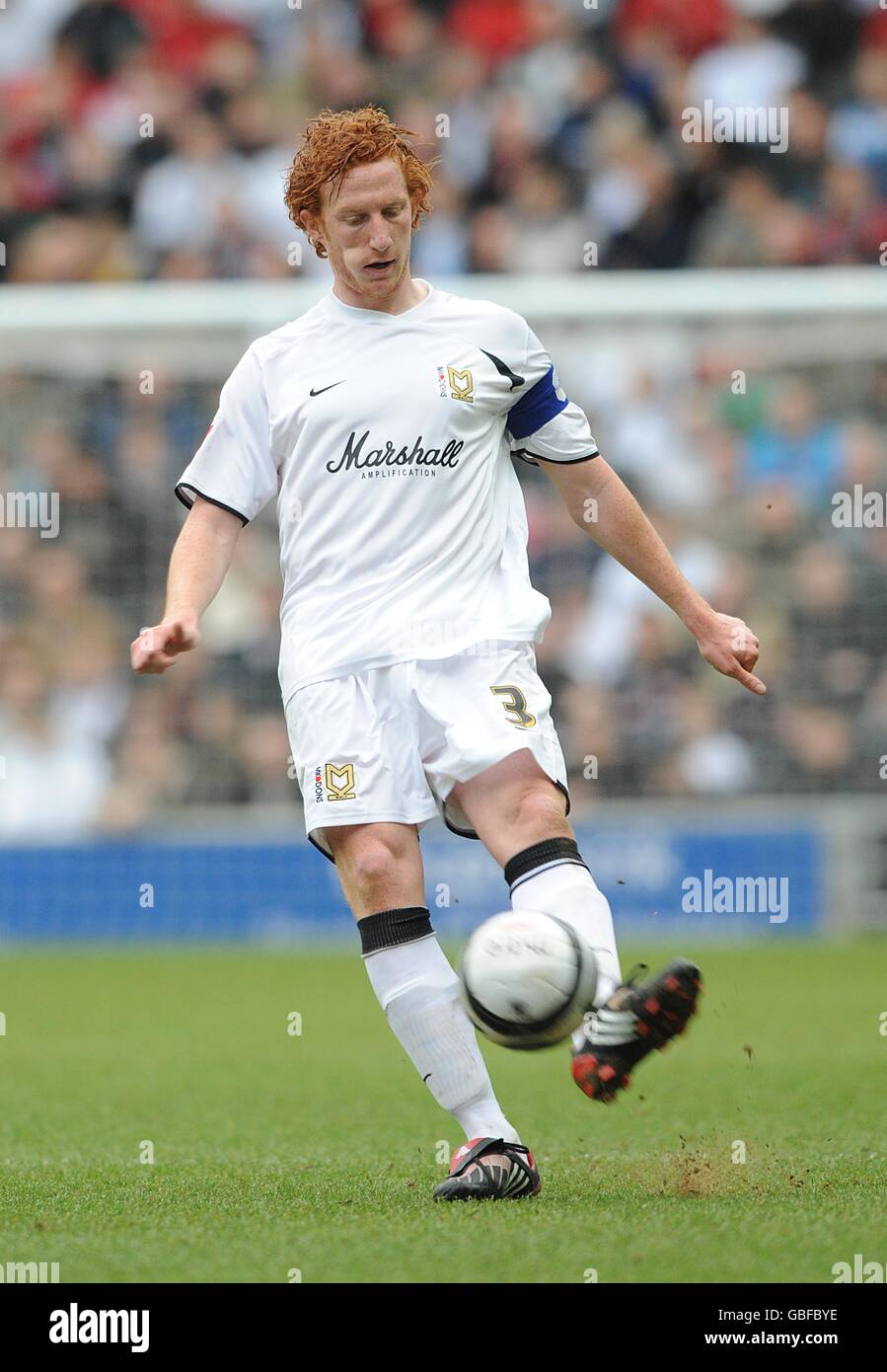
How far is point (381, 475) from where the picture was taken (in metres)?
4.64

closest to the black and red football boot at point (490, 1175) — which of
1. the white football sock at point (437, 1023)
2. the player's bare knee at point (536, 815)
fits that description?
the white football sock at point (437, 1023)

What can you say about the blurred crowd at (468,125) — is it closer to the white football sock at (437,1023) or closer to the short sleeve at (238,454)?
the short sleeve at (238,454)

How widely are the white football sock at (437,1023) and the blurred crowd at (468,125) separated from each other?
9403 millimetres

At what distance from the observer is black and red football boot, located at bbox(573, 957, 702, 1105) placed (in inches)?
165

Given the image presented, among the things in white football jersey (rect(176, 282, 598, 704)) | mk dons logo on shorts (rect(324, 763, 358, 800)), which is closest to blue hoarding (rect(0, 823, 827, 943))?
white football jersey (rect(176, 282, 598, 704))

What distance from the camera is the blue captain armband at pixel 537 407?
4.88 metres

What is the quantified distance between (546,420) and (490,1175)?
1.74m

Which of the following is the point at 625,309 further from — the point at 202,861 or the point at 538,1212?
the point at 538,1212

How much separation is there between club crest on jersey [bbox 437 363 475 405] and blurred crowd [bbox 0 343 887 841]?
7.35 m

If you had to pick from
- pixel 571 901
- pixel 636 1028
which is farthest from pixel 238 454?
pixel 636 1028

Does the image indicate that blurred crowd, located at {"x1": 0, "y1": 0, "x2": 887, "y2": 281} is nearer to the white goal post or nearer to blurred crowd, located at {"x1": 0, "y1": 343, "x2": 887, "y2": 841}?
the white goal post
